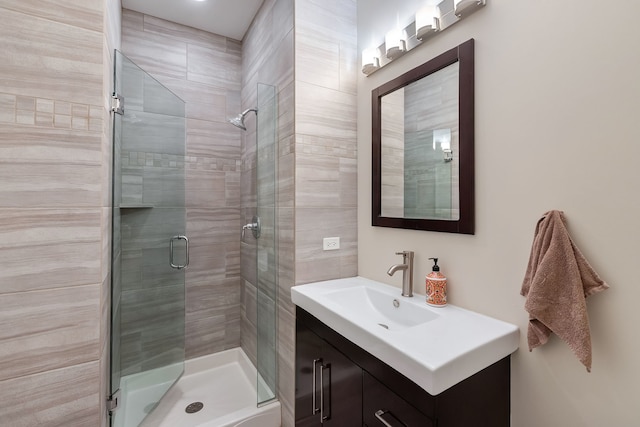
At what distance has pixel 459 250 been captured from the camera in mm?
1319

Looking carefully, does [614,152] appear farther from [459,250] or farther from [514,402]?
[514,402]

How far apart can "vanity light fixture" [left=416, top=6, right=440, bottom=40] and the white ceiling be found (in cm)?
134

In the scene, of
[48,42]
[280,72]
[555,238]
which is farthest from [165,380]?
[555,238]

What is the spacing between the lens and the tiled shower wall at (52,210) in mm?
990

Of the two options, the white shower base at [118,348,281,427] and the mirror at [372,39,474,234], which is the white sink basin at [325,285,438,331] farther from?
the white shower base at [118,348,281,427]

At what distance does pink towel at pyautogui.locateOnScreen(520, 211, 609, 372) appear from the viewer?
0.89 m

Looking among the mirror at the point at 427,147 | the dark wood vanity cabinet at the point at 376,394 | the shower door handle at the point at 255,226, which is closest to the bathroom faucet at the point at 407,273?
the mirror at the point at 427,147

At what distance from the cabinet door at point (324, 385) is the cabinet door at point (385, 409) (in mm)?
46

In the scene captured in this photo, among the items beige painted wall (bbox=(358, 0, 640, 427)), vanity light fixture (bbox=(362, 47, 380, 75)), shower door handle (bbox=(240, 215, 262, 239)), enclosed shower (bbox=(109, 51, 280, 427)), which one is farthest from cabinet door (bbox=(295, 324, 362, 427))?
vanity light fixture (bbox=(362, 47, 380, 75))

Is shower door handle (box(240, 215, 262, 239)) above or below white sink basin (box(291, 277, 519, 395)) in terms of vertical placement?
above

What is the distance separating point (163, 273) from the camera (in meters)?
2.01

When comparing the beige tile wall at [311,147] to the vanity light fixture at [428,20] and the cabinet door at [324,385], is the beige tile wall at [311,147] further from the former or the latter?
the vanity light fixture at [428,20]

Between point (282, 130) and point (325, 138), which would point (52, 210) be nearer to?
point (282, 130)

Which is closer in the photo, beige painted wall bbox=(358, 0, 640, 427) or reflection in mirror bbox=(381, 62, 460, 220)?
beige painted wall bbox=(358, 0, 640, 427)
